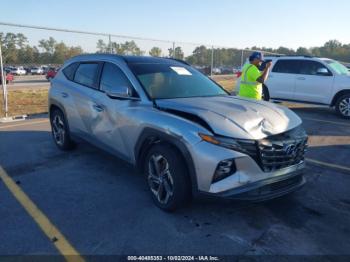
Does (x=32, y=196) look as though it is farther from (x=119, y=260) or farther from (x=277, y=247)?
(x=277, y=247)

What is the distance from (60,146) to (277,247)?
437cm

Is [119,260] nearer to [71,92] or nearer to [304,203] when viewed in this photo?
[304,203]

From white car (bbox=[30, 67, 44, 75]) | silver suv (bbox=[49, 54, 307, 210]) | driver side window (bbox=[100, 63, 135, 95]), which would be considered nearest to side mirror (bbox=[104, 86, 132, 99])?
silver suv (bbox=[49, 54, 307, 210])

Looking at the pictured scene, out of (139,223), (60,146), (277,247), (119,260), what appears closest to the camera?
(119,260)

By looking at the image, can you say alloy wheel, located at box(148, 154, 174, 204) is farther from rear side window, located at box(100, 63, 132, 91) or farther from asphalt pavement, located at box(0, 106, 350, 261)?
rear side window, located at box(100, 63, 132, 91)

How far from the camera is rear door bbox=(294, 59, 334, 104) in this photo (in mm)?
10586

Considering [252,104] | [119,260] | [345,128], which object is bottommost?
[119,260]

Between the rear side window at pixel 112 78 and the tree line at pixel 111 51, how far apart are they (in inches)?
110

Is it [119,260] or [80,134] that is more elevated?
[80,134]

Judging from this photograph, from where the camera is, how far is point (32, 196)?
4215mm

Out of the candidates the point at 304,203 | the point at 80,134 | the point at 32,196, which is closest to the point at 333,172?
the point at 304,203

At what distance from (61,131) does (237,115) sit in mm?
3682

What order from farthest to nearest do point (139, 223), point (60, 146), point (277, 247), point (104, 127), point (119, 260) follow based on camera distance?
point (60, 146) < point (104, 127) < point (139, 223) < point (277, 247) < point (119, 260)

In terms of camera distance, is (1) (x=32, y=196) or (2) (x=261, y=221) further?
(1) (x=32, y=196)
